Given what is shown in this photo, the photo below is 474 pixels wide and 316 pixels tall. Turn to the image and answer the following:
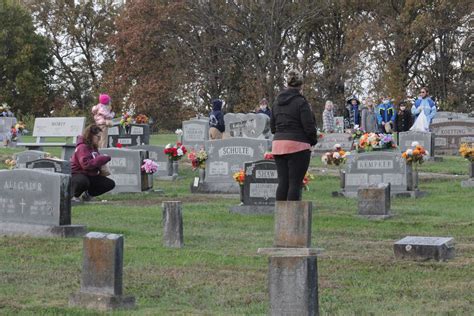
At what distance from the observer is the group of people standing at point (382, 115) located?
3422 centimetres

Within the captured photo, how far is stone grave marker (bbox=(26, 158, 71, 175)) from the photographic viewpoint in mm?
19094

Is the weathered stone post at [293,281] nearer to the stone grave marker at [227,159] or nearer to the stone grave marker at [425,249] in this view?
the stone grave marker at [425,249]

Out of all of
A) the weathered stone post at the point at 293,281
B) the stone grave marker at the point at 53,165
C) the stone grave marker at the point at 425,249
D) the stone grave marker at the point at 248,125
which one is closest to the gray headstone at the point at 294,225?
the weathered stone post at the point at 293,281

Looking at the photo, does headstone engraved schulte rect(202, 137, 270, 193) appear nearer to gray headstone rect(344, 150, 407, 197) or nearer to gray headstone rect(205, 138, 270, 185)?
gray headstone rect(205, 138, 270, 185)

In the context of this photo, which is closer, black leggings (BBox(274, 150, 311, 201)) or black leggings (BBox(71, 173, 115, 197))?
black leggings (BBox(274, 150, 311, 201))

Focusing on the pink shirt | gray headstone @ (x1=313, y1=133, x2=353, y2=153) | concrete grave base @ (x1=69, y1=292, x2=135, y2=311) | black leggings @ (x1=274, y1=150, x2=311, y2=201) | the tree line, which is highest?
the tree line

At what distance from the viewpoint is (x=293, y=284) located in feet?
29.3

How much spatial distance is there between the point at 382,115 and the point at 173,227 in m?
22.4

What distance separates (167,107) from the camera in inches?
2431

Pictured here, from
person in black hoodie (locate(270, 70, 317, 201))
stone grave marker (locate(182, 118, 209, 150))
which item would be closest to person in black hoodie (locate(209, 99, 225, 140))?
stone grave marker (locate(182, 118, 209, 150))

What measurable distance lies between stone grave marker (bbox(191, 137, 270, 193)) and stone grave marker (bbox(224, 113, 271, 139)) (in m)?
12.1

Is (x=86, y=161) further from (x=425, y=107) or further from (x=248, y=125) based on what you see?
(x=248, y=125)

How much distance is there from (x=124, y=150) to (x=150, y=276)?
1061 centimetres

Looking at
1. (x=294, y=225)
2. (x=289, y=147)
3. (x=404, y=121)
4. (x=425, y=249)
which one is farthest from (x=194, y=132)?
(x=294, y=225)
